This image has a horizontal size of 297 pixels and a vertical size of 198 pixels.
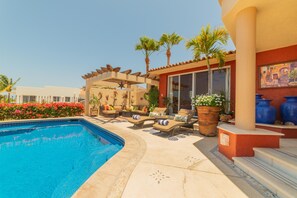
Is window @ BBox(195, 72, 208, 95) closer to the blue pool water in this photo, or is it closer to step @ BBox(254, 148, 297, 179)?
step @ BBox(254, 148, 297, 179)

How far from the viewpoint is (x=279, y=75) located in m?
6.19

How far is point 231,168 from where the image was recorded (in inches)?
131

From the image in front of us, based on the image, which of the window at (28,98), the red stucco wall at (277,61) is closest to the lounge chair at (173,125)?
the red stucco wall at (277,61)

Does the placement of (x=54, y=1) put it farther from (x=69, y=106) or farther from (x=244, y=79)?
(x=244, y=79)

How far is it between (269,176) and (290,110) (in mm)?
4310

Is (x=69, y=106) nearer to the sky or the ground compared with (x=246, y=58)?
nearer to the ground

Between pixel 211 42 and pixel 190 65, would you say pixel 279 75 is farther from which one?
pixel 190 65

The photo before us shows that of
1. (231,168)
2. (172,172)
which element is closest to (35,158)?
(172,172)

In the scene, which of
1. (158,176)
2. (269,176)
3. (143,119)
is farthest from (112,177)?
(143,119)

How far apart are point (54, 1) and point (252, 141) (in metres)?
16.6

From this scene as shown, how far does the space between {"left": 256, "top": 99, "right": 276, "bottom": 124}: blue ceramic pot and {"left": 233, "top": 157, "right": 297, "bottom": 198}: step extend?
2859mm

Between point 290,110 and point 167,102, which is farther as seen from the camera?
point 167,102

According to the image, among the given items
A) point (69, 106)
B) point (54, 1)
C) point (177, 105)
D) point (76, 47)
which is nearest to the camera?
point (177, 105)

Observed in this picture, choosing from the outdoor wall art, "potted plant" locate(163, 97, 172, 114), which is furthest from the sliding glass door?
the outdoor wall art
